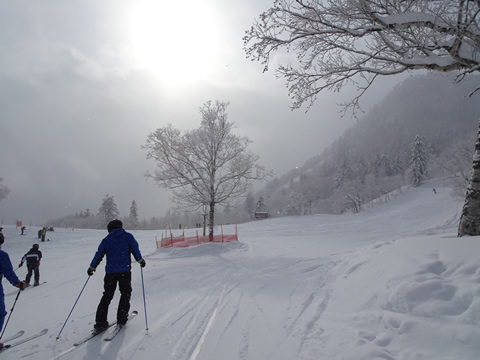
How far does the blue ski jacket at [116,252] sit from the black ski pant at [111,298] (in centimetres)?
13

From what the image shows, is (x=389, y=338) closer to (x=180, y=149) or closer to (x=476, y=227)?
(x=476, y=227)

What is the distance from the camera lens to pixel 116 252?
15.8 feet

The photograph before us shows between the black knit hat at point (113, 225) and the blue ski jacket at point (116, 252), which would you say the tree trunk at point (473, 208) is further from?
the black knit hat at point (113, 225)

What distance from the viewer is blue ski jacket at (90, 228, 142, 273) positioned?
478cm

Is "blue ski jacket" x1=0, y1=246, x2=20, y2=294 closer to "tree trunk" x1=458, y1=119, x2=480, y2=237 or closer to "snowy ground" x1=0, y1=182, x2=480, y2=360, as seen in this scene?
"snowy ground" x1=0, y1=182, x2=480, y2=360

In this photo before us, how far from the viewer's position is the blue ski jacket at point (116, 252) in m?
4.78

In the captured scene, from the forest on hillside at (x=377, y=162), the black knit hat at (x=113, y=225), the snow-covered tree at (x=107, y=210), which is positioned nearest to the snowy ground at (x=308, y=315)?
the black knit hat at (x=113, y=225)

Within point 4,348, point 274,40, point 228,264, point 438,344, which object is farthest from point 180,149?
point 438,344

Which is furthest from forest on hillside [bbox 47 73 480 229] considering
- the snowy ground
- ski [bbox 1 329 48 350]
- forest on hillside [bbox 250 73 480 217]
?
ski [bbox 1 329 48 350]

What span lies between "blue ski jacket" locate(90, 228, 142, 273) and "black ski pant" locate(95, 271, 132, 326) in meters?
0.13

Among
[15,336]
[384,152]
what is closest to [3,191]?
[15,336]

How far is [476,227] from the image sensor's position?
17.4ft

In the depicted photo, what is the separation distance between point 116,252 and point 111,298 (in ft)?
2.78

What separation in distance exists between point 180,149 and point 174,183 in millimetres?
2338
